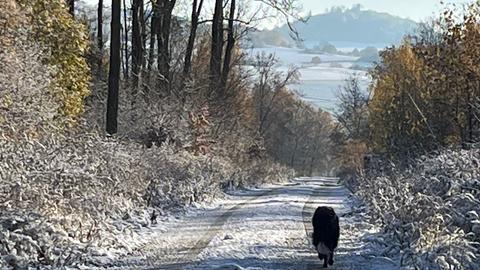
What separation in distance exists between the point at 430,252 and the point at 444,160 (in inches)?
285

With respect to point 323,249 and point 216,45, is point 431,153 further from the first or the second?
point 216,45

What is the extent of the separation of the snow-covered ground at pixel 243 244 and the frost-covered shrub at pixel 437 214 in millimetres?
659

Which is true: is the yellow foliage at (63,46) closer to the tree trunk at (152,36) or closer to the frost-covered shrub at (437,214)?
the tree trunk at (152,36)

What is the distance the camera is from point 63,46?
25.5 meters

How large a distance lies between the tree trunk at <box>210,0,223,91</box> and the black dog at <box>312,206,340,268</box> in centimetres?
2582

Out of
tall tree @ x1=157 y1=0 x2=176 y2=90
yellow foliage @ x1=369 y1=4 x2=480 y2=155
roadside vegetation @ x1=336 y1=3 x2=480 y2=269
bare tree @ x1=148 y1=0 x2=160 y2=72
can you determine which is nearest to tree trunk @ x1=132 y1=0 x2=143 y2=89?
tall tree @ x1=157 y1=0 x2=176 y2=90

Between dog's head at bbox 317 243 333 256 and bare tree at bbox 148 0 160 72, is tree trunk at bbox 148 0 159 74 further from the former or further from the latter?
dog's head at bbox 317 243 333 256

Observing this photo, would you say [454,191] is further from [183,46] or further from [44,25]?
[183,46]

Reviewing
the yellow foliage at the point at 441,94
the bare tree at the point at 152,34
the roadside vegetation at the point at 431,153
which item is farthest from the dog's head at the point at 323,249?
the bare tree at the point at 152,34

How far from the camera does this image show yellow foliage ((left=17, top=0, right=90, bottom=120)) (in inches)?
944

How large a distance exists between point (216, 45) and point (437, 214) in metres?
28.9

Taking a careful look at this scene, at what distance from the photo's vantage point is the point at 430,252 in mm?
11188

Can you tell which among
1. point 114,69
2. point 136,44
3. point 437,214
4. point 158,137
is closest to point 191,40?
point 136,44

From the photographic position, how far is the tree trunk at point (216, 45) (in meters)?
39.0
